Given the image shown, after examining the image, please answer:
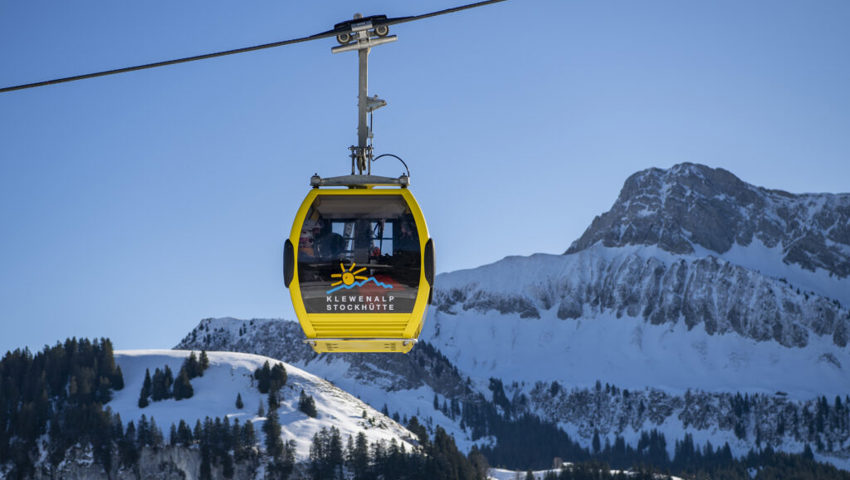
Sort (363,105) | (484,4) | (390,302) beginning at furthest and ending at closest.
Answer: (390,302) < (363,105) < (484,4)

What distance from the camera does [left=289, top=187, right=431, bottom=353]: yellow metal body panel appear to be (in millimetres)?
27484

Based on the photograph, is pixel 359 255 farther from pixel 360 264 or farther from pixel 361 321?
pixel 361 321

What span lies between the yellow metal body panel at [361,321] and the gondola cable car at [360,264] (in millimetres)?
22

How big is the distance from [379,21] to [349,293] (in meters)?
6.99

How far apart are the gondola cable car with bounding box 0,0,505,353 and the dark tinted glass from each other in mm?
22

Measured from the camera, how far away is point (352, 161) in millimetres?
27625

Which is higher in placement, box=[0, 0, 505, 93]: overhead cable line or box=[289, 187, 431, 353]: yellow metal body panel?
box=[0, 0, 505, 93]: overhead cable line

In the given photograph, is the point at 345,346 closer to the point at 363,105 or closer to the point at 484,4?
the point at 363,105

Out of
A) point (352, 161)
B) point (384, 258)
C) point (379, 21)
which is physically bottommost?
point (384, 258)

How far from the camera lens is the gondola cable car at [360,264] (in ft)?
90.2

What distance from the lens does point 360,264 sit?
27.9m

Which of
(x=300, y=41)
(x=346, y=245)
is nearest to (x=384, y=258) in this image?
(x=346, y=245)

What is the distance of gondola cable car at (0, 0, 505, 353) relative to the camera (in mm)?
27484

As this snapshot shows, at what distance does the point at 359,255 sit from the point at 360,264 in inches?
9.3
